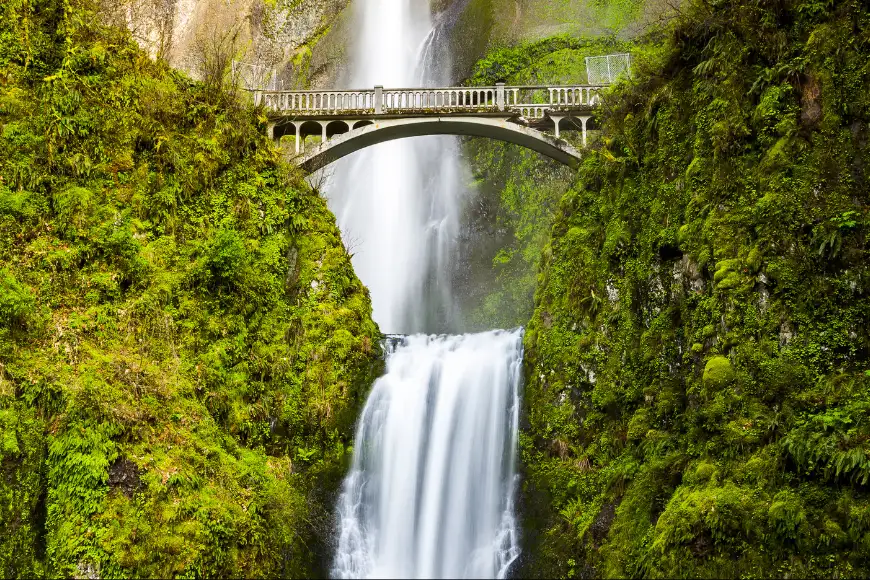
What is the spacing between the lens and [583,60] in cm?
2920

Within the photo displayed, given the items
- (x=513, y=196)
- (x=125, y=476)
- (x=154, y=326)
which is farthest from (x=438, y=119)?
(x=125, y=476)

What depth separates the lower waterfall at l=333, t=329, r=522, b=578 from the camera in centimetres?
1498

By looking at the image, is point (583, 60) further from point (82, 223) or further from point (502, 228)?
point (82, 223)

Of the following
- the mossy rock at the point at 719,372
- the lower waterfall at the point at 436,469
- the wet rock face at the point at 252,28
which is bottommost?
the lower waterfall at the point at 436,469

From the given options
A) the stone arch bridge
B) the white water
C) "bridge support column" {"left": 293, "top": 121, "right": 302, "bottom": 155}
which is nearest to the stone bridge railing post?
the stone arch bridge

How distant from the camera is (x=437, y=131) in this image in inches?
851

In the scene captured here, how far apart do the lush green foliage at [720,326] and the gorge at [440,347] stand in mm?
51

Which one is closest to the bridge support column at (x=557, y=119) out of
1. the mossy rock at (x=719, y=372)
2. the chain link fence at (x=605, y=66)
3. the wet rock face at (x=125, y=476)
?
the chain link fence at (x=605, y=66)

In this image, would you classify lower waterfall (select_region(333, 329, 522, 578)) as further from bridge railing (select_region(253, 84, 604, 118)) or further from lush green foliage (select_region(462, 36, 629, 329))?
lush green foliage (select_region(462, 36, 629, 329))

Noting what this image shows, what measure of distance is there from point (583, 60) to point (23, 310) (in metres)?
21.9

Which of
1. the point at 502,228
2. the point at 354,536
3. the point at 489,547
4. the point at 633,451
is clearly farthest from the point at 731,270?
the point at 502,228

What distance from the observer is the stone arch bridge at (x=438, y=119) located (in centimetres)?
2058

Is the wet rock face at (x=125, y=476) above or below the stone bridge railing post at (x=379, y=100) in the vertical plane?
below

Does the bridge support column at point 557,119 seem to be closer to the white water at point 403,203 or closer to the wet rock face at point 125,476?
the white water at point 403,203
